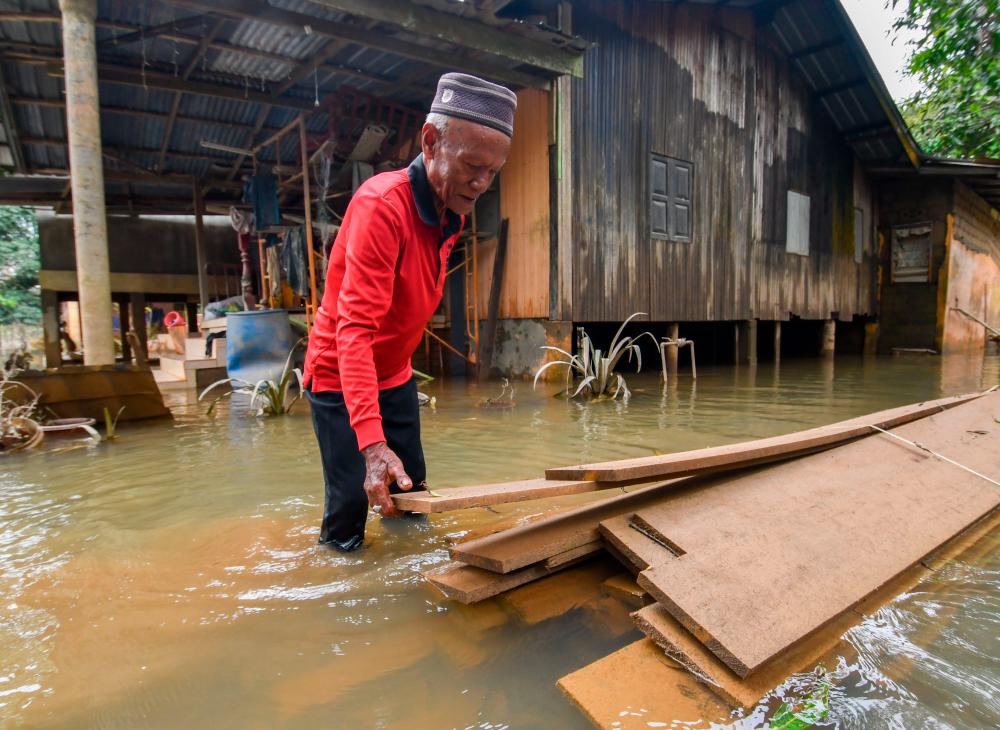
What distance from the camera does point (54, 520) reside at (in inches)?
98.0

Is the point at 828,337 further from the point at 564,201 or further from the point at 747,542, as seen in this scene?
the point at 747,542

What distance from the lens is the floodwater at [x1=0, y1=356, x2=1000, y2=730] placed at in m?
1.18

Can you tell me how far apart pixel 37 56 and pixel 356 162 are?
141 inches

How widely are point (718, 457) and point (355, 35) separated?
5693mm

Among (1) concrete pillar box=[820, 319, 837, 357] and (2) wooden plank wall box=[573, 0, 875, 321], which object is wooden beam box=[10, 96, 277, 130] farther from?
(1) concrete pillar box=[820, 319, 837, 357]

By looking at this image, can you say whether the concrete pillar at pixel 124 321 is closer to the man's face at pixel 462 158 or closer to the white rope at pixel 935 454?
the man's face at pixel 462 158

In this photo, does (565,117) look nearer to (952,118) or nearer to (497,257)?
(497,257)

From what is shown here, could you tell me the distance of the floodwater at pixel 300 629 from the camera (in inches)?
46.6

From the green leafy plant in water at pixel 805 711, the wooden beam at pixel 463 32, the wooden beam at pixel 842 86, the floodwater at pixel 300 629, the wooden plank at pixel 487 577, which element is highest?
the wooden beam at pixel 842 86

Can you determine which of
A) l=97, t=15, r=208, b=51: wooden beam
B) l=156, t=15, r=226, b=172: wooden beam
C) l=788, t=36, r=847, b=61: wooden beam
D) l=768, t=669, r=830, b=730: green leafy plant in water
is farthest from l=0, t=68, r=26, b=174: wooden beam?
l=788, t=36, r=847, b=61: wooden beam

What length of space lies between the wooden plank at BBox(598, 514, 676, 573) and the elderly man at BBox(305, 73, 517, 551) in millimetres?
615

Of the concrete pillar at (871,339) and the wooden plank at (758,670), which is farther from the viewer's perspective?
the concrete pillar at (871,339)

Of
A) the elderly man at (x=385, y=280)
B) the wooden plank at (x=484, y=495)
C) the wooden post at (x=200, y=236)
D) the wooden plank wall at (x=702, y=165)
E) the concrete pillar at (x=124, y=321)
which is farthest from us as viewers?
the concrete pillar at (x=124, y=321)

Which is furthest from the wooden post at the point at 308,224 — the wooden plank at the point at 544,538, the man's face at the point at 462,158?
the wooden plank at the point at 544,538
